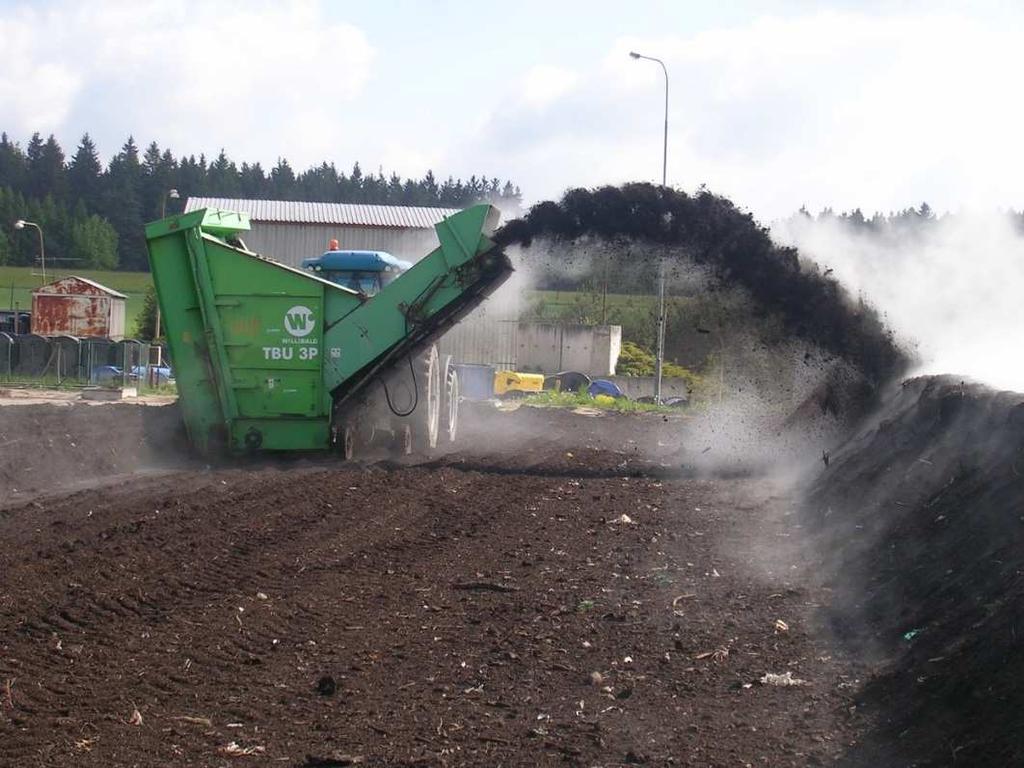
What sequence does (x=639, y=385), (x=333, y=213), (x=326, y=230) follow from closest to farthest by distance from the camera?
1. (x=326, y=230)
2. (x=333, y=213)
3. (x=639, y=385)

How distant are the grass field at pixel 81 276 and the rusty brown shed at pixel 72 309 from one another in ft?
37.5

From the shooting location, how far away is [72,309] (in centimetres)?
5331

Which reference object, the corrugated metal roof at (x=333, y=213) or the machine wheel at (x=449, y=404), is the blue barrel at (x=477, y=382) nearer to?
the corrugated metal roof at (x=333, y=213)

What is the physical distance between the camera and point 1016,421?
880 centimetres

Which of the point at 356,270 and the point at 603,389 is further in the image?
the point at 603,389

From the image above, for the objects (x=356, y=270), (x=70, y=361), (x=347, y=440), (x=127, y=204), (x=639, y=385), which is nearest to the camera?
(x=347, y=440)

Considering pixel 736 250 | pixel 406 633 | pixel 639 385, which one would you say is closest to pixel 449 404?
pixel 736 250

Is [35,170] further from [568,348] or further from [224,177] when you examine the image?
[568,348]

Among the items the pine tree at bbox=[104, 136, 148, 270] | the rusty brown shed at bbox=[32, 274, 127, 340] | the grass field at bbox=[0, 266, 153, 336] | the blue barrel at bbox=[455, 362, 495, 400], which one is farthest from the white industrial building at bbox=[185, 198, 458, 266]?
the pine tree at bbox=[104, 136, 148, 270]

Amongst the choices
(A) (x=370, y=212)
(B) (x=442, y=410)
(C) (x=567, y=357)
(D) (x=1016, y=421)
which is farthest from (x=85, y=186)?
(D) (x=1016, y=421)

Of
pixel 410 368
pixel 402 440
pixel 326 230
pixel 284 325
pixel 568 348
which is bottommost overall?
pixel 568 348

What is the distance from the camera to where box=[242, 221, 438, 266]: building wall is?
35.2m

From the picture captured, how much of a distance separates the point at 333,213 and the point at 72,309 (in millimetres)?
19322

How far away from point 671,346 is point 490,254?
2990cm
